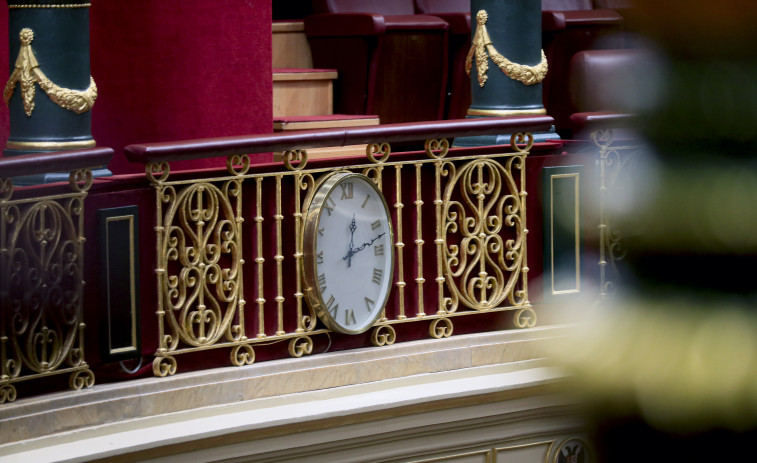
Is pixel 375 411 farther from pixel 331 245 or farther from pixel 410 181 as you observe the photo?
pixel 410 181

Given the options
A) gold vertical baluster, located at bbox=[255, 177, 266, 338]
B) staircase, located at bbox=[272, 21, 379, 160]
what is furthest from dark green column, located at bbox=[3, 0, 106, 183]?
staircase, located at bbox=[272, 21, 379, 160]

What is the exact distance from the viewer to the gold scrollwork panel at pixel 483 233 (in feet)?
13.5

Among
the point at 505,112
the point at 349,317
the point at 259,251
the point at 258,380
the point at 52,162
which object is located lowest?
the point at 258,380

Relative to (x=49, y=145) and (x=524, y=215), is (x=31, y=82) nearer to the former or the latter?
(x=49, y=145)

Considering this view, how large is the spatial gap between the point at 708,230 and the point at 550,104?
5.82 meters

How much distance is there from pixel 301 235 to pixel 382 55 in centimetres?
243

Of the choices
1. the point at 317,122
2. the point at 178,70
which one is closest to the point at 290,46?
the point at 317,122

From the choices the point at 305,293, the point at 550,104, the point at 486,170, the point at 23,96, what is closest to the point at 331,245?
the point at 305,293

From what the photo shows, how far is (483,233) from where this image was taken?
415cm

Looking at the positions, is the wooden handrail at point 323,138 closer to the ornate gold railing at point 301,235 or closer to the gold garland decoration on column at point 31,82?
the ornate gold railing at point 301,235

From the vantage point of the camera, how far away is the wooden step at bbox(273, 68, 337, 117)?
17.6 ft

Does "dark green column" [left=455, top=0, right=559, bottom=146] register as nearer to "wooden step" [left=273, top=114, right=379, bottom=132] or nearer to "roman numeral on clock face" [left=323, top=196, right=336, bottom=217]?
"wooden step" [left=273, top=114, right=379, bottom=132]

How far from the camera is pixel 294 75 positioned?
539cm

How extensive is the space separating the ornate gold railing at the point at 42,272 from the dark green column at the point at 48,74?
369 millimetres
